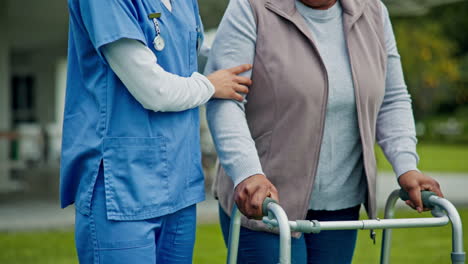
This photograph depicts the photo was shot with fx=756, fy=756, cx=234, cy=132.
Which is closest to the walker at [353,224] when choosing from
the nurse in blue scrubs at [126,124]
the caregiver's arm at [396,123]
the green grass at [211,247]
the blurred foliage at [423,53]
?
the caregiver's arm at [396,123]

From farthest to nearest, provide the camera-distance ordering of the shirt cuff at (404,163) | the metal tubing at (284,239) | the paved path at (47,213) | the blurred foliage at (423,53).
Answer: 1. the blurred foliage at (423,53)
2. the paved path at (47,213)
3. the shirt cuff at (404,163)
4. the metal tubing at (284,239)

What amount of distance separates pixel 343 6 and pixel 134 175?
0.98 meters

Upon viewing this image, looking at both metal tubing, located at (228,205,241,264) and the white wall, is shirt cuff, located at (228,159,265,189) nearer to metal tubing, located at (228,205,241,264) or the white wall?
metal tubing, located at (228,205,241,264)

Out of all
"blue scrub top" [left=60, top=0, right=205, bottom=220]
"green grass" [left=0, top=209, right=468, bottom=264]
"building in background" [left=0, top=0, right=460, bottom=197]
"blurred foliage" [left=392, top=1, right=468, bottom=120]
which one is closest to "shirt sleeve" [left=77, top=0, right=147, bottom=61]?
"blue scrub top" [left=60, top=0, right=205, bottom=220]

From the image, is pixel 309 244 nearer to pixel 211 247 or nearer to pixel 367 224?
pixel 367 224

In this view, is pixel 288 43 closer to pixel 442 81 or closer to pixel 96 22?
pixel 96 22

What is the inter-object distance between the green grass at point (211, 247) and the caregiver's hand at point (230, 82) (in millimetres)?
4282

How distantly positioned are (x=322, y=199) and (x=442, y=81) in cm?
4498

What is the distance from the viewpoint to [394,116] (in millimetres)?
2777

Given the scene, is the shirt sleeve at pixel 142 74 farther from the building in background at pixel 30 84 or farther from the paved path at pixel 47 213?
the building in background at pixel 30 84

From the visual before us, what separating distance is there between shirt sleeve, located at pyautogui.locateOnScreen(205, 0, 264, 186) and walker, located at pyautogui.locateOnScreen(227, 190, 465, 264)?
15 centimetres

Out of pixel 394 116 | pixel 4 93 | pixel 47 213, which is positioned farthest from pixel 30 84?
pixel 394 116

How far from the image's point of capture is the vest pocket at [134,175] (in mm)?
2158

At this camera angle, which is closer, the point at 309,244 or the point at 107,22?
the point at 107,22
